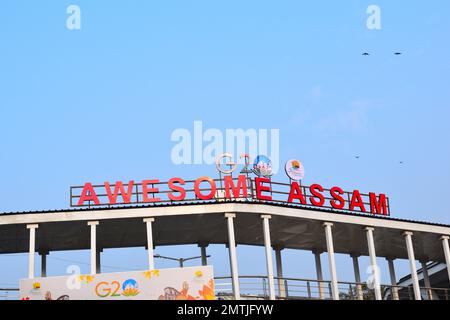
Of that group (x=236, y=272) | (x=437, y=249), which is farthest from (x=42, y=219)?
(x=437, y=249)

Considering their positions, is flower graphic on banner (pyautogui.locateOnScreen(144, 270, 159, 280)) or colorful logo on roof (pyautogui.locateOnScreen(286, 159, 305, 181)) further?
colorful logo on roof (pyautogui.locateOnScreen(286, 159, 305, 181))

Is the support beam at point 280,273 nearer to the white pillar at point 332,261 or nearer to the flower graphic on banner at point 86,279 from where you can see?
the white pillar at point 332,261

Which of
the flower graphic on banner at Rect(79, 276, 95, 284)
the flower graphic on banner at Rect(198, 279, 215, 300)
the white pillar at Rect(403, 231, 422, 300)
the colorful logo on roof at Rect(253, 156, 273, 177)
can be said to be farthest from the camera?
the colorful logo on roof at Rect(253, 156, 273, 177)

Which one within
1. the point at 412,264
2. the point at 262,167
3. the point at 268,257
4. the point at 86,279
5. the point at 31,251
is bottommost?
the point at 86,279

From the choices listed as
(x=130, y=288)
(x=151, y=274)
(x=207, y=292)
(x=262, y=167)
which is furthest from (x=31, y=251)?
(x=262, y=167)

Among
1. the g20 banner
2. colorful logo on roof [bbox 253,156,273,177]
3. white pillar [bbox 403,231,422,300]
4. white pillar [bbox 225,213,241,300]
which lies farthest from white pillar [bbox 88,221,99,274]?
A: white pillar [bbox 403,231,422,300]

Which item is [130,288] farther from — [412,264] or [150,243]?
[412,264]

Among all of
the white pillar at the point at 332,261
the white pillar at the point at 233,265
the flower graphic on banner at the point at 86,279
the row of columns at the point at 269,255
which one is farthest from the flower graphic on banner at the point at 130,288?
the white pillar at the point at 332,261

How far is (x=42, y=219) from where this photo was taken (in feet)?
136

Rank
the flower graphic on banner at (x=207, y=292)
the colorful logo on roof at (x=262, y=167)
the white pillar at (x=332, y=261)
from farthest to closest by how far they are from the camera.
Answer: the colorful logo on roof at (x=262, y=167) < the white pillar at (x=332, y=261) < the flower graphic on banner at (x=207, y=292)

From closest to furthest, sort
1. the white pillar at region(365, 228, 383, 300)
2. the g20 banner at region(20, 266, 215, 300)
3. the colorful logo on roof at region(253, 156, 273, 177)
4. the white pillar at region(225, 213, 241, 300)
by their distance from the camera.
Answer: the g20 banner at region(20, 266, 215, 300), the white pillar at region(225, 213, 241, 300), the white pillar at region(365, 228, 383, 300), the colorful logo on roof at region(253, 156, 273, 177)

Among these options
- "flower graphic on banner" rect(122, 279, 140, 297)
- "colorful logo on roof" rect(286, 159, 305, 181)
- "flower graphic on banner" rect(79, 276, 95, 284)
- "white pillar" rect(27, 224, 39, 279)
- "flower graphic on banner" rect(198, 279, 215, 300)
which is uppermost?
"colorful logo on roof" rect(286, 159, 305, 181)

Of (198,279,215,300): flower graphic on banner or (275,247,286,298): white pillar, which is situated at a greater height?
(275,247,286,298): white pillar

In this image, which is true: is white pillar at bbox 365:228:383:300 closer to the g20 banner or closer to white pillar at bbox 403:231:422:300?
white pillar at bbox 403:231:422:300
